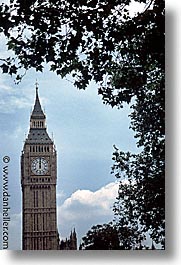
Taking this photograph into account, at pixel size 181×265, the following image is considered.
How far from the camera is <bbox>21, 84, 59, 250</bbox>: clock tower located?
1996mm

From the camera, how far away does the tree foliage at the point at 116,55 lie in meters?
2.03

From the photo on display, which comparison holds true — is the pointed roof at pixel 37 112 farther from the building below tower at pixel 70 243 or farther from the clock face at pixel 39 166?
the building below tower at pixel 70 243

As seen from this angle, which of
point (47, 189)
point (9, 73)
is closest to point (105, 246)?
point (47, 189)

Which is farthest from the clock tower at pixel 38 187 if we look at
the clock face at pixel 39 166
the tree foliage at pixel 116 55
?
the tree foliage at pixel 116 55

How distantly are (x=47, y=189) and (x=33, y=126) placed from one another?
0.71 feet

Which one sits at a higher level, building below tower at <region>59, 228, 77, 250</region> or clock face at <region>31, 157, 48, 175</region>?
clock face at <region>31, 157, 48, 175</region>

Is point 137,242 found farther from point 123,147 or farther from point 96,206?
point 123,147

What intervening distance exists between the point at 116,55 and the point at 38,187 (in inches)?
20.4

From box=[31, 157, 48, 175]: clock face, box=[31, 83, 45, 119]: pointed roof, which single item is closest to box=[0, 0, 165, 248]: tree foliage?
box=[31, 83, 45, 119]: pointed roof

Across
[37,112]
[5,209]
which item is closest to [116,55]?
[37,112]

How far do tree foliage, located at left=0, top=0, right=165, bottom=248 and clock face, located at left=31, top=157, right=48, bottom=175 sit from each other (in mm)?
232

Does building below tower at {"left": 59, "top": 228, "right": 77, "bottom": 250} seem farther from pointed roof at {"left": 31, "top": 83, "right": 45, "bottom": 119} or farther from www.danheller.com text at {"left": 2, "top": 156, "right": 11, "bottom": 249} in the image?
pointed roof at {"left": 31, "top": 83, "right": 45, "bottom": 119}

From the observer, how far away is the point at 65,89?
2.04 metres

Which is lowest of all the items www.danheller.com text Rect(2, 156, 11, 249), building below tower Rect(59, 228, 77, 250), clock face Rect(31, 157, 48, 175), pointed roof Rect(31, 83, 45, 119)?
building below tower Rect(59, 228, 77, 250)
